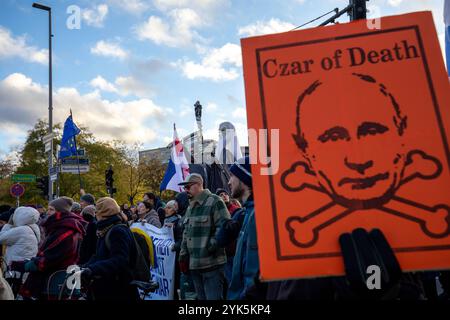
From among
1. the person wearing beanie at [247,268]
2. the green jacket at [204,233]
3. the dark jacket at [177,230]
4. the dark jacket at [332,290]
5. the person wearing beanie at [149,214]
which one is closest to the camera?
the dark jacket at [332,290]

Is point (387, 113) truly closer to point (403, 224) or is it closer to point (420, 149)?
point (420, 149)

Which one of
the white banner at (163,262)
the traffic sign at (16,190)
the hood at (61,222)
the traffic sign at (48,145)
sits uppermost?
the traffic sign at (48,145)

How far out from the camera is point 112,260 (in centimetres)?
371

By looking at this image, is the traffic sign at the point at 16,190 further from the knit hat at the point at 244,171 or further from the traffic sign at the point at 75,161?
the knit hat at the point at 244,171

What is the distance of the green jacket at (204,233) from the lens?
468 centimetres

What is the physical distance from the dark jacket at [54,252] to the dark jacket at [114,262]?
0.71m

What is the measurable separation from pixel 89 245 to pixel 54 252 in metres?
0.37

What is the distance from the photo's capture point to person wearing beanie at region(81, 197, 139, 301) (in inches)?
145

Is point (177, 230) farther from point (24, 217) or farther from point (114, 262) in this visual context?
point (114, 262)

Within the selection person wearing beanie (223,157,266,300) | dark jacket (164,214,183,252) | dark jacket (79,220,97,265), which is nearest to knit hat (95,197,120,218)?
dark jacket (79,220,97,265)

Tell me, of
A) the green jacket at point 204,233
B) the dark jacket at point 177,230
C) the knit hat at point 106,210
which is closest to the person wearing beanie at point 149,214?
the dark jacket at point 177,230

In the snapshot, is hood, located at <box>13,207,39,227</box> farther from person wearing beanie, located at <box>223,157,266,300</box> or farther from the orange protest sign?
the orange protest sign

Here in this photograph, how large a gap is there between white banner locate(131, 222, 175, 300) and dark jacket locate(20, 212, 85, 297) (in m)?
1.79

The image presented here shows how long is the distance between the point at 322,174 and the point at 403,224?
355 millimetres
